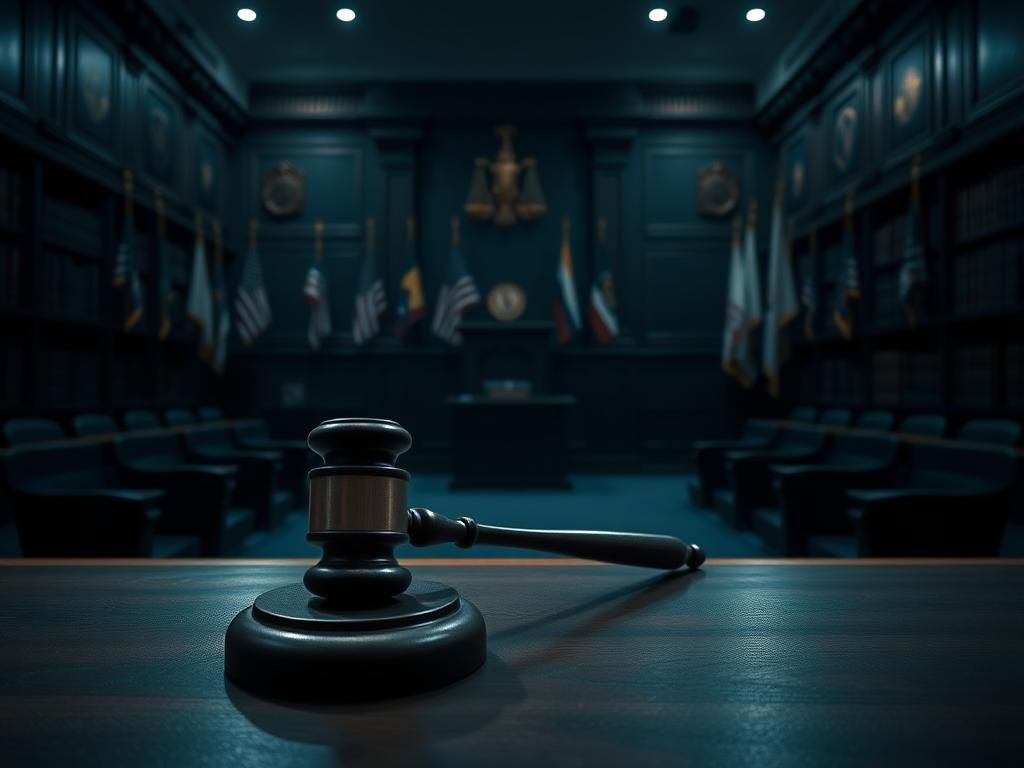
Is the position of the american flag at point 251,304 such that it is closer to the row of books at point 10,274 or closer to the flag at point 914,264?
the row of books at point 10,274

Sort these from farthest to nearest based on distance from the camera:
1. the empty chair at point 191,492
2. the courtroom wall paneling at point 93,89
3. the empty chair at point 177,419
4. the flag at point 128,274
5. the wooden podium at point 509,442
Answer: the wooden podium at point 509,442
the empty chair at point 177,419
the flag at point 128,274
the courtroom wall paneling at point 93,89
the empty chair at point 191,492

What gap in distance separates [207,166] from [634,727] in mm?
9231

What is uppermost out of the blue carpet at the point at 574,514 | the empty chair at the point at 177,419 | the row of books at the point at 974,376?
the row of books at the point at 974,376

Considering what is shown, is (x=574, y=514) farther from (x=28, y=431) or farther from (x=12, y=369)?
(x=12, y=369)

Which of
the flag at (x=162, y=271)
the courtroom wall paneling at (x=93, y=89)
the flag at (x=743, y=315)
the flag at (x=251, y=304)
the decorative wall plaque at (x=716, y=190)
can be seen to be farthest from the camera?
the decorative wall plaque at (x=716, y=190)

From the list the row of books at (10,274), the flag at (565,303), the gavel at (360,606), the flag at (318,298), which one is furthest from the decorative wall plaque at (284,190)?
the gavel at (360,606)

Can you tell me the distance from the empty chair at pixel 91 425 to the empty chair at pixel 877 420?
18.7 ft

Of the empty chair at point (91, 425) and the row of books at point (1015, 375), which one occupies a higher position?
the row of books at point (1015, 375)

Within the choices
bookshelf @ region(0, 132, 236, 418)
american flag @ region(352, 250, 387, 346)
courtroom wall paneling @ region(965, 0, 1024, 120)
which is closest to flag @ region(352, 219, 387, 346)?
american flag @ region(352, 250, 387, 346)

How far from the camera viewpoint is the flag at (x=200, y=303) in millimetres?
7375

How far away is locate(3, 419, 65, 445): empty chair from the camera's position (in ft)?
12.8

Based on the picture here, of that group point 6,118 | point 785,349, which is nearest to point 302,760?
point 6,118

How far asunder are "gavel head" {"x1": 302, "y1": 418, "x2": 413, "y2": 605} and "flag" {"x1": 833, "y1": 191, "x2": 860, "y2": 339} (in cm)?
663

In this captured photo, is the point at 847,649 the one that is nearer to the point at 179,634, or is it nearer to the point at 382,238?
the point at 179,634
